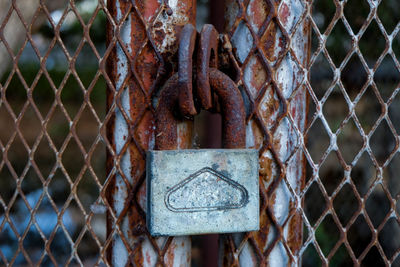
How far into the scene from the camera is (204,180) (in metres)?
0.59

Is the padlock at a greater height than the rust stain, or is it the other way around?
the rust stain

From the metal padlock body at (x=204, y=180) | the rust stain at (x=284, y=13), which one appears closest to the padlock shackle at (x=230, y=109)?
the metal padlock body at (x=204, y=180)

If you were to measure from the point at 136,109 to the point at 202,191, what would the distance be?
A: 17 centimetres

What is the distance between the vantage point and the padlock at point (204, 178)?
1.90 ft

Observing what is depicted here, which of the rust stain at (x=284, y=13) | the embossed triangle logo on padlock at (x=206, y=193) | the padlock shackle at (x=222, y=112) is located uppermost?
the rust stain at (x=284, y=13)

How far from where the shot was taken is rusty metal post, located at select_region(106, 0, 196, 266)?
25.0 inches

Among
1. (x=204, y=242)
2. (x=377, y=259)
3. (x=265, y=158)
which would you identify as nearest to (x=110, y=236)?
(x=265, y=158)

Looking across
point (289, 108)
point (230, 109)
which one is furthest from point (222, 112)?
point (289, 108)

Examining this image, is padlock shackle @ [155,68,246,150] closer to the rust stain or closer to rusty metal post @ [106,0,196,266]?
rusty metal post @ [106,0,196,266]

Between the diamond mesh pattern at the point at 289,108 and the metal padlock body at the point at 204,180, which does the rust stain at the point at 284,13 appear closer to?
the diamond mesh pattern at the point at 289,108

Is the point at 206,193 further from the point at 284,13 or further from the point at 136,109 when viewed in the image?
the point at 284,13

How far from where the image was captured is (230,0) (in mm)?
650

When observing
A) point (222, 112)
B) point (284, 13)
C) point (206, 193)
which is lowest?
point (206, 193)

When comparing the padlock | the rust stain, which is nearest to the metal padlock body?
the padlock
